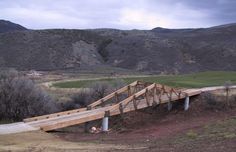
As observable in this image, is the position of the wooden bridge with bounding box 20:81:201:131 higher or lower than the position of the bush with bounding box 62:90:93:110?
higher

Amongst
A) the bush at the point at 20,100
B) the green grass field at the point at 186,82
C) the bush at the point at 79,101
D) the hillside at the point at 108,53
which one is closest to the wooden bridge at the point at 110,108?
the bush at the point at 79,101

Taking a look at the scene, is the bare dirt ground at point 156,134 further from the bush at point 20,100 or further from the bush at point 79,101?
the bush at point 79,101

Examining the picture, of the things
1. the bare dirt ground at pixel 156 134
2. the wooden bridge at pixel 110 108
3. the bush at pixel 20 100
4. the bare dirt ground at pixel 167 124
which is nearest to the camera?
the bare dirt ground at pixel 156 134

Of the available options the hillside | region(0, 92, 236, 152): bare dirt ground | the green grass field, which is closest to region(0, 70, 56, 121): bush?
region(0, 92, 236, 152): bare dirt ground

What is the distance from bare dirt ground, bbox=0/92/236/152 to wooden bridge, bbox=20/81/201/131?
630mm

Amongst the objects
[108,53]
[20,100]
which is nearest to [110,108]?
[20,100]

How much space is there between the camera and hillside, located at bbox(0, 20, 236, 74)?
11219 cm

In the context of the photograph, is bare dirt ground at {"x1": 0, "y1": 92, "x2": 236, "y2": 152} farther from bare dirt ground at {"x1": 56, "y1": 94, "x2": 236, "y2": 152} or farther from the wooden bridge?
the wooden bridge

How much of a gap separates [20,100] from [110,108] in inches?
324

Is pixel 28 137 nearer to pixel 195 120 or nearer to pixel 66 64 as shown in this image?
pixel 195 120

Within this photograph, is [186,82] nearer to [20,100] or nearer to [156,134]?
[20,100]

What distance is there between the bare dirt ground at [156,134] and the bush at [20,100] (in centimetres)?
420

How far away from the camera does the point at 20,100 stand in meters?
35.7

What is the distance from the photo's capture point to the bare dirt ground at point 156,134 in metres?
18.5
